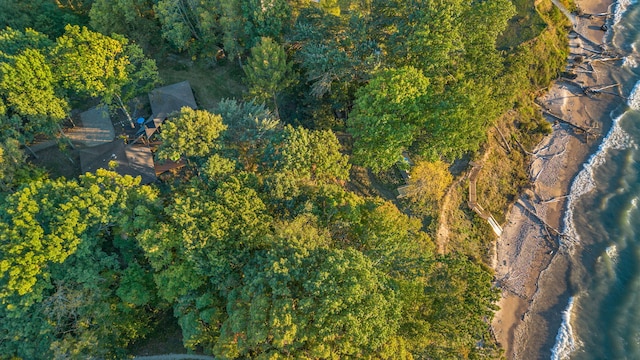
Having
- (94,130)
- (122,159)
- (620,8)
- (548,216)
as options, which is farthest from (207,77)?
(620,8)

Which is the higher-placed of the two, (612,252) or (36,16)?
(36,16)

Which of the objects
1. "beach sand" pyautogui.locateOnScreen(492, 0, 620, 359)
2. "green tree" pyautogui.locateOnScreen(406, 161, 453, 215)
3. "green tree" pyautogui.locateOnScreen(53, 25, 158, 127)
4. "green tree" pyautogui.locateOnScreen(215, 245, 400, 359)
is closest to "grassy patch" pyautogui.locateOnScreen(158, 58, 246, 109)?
"green tree" pyautogui.locateOnScreen(53, 25, 158, 127)

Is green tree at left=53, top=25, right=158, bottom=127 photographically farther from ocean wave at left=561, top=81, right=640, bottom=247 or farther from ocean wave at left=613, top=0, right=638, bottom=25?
ocean wave at left=613, top=0, right=638, bottom=25

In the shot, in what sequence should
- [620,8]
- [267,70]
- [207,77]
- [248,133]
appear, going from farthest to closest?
[620,8]
[207,77]
[267,70]
[248,133]

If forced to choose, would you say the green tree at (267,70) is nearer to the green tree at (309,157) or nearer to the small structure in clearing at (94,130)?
the green tree at (309,157)

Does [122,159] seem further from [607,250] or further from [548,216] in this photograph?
[607,250]

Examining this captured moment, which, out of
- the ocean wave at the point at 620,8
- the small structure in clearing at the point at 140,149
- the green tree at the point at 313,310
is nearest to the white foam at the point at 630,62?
the ocean wave at the point at 620,8

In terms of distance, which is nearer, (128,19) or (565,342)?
(565,342)
